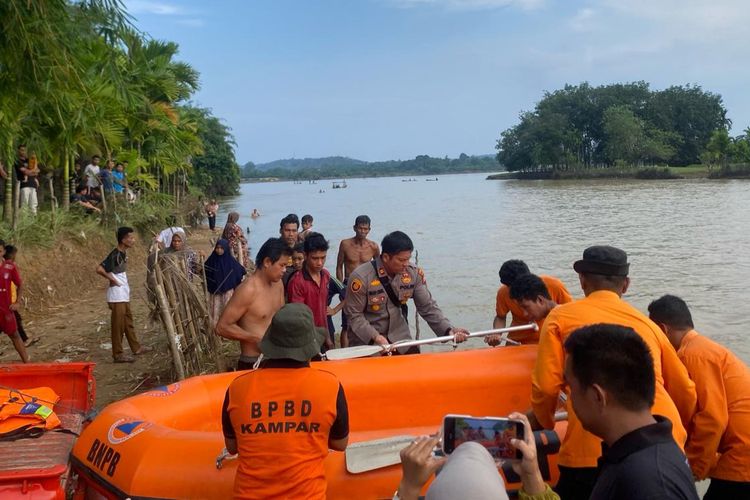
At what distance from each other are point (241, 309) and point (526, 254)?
45.1 ft

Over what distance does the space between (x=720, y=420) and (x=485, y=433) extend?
1421 millimetres

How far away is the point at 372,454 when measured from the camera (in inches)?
107

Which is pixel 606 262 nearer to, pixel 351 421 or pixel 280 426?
→ pixel 280 426

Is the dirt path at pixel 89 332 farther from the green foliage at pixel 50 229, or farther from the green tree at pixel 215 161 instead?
the green tree at pixel 215 161

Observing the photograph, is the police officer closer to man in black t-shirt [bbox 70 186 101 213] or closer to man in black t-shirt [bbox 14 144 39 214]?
man in black t-shirt [bbox 14 144 39 214]

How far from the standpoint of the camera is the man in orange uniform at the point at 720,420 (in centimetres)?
246

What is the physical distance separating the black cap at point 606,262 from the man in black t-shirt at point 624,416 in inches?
36.6

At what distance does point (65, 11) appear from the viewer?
4.11 metres

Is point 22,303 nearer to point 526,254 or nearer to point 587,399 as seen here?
point 587,399

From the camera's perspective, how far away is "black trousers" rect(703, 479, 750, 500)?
2.50m

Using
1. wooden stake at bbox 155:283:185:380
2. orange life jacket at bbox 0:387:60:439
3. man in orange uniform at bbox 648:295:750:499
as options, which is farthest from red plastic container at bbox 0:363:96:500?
man in orange uniform at bbox 648:295:750:499

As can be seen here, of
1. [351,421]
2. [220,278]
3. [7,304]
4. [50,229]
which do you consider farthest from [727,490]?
[50,229]

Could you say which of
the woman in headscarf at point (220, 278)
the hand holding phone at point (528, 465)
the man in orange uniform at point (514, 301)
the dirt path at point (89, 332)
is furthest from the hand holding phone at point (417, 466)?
the woman in headscarf at point (220, 278)

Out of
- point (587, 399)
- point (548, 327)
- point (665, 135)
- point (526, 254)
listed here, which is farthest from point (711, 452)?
point (665, 135)
